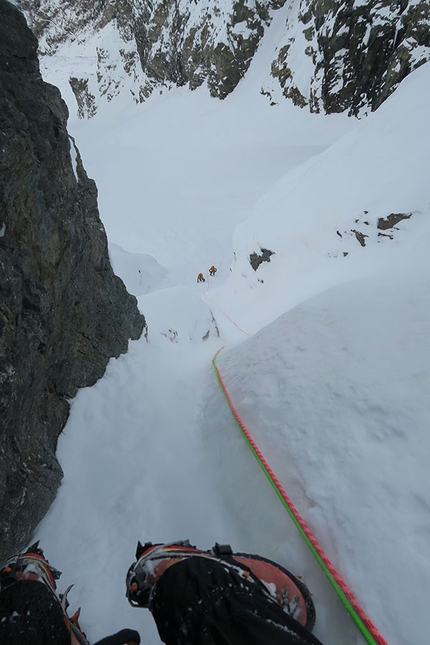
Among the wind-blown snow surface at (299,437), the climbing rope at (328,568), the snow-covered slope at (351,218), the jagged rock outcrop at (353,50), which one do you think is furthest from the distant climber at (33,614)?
the jagged rock outcrop at (353,50)

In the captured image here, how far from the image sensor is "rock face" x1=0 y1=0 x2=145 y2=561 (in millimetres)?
2238

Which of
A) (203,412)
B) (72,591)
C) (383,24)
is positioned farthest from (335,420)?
(383,24)

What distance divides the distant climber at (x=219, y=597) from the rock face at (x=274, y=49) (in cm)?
2220

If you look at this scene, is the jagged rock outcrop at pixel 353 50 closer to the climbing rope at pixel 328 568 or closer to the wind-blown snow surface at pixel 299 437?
the wind-blown snow surface at pixel 299 437

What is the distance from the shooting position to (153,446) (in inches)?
129

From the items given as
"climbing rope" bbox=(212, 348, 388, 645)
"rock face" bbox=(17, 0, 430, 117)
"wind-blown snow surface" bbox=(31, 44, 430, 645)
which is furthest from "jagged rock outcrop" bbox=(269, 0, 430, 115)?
"climbing rope" bbox=(212, 348, 388, 645)

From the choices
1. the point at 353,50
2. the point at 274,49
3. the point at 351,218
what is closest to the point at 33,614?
the point at 351,218

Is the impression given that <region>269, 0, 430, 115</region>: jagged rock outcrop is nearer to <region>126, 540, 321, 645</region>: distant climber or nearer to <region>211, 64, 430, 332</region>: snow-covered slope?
<region>211, 64, 430, 332</region>: snow-covered slope

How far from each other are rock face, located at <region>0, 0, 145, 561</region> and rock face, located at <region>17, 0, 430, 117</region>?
20600 millimetres

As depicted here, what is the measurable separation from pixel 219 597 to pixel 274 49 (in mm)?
38873

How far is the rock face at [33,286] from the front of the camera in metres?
2.24

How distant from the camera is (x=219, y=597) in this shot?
5.24 feet

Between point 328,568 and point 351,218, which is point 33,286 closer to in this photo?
point 328,568

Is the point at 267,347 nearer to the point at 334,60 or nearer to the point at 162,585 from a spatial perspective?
the point at 162,585
